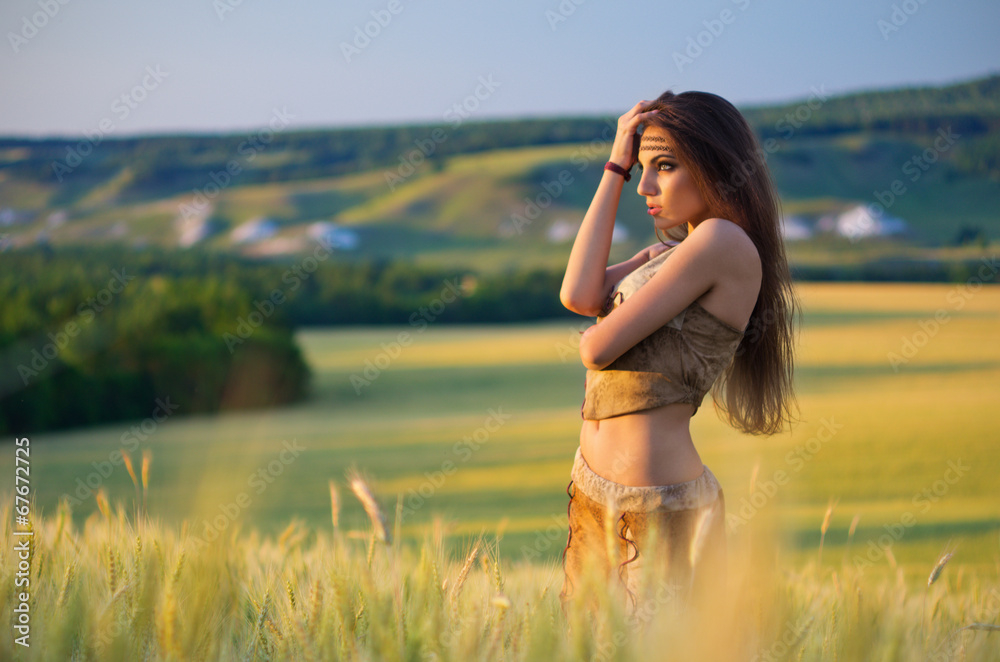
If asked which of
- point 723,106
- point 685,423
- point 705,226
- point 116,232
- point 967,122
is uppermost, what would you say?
point 967,122

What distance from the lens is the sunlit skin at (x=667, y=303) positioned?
1.94 meters

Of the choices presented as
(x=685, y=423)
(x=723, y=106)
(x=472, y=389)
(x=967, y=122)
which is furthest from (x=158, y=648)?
(x=967, y=122)

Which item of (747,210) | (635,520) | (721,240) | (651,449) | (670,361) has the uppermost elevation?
(747,210)

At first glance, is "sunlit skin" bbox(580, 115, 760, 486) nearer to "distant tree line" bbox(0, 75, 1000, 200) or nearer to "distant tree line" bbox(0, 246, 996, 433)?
"distant tree line" bbox(0, 246, 996, 433)

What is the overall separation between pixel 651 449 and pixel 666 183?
2.37 feet

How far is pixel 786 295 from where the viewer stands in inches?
90.0

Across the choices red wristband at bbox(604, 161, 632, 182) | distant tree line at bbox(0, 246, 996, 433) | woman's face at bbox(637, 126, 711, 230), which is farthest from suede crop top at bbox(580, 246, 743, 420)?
distant tree line at bbox(0, 246, 996, 433)

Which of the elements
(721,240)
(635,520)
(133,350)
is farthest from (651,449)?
(133,350)

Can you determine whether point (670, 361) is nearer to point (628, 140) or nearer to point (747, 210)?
point (747, 210)

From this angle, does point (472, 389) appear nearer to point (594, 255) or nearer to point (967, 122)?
point (594, 255)

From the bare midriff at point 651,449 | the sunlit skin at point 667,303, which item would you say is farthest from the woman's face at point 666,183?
the bare midriff at point 651,449

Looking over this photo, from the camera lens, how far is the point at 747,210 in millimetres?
2076

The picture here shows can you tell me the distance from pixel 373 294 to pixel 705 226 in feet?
95.0

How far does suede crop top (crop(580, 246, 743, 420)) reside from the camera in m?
2.01
